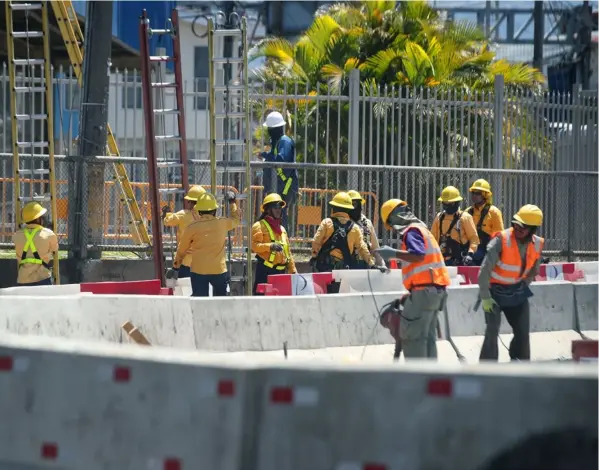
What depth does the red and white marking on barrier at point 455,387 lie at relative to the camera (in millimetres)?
5504

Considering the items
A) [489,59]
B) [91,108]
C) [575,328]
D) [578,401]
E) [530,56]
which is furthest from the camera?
[530,56]

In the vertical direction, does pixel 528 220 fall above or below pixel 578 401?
above

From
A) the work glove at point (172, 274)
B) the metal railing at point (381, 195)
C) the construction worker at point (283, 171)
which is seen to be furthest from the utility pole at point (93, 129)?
the work glove at point (172, 274)

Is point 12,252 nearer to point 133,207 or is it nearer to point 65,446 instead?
point 133,207

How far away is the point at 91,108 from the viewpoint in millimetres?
16953

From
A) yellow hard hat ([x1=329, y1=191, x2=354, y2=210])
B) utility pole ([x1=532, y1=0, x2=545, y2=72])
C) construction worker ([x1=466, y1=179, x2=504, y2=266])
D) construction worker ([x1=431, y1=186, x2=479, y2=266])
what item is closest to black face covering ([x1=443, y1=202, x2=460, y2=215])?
construction worker ([x1=431, y1=186, x2=479, y2=266])

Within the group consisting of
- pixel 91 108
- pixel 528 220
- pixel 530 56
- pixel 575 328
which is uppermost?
pixel 530 56

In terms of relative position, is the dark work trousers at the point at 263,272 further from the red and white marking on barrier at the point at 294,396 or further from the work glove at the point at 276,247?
the red and white marking on barrier at the point at 294,396

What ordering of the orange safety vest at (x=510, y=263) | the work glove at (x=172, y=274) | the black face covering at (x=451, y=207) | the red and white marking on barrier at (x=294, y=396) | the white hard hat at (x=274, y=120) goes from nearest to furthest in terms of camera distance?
the red and white marking on barrier at (x=294, y=396), the orange safety vest at (x=510, y=263), the work glove at (x=172, y=274), the black face covering at (x=451, y=207), the white hard hat at (x=274, y=120)

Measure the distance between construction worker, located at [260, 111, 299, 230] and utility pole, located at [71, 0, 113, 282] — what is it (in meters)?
2.27

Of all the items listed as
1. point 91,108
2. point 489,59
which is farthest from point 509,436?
point 489,59

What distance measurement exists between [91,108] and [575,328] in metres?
6.95

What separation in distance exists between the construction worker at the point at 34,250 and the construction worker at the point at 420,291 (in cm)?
451

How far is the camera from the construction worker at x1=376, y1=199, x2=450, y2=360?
10.5 metres
